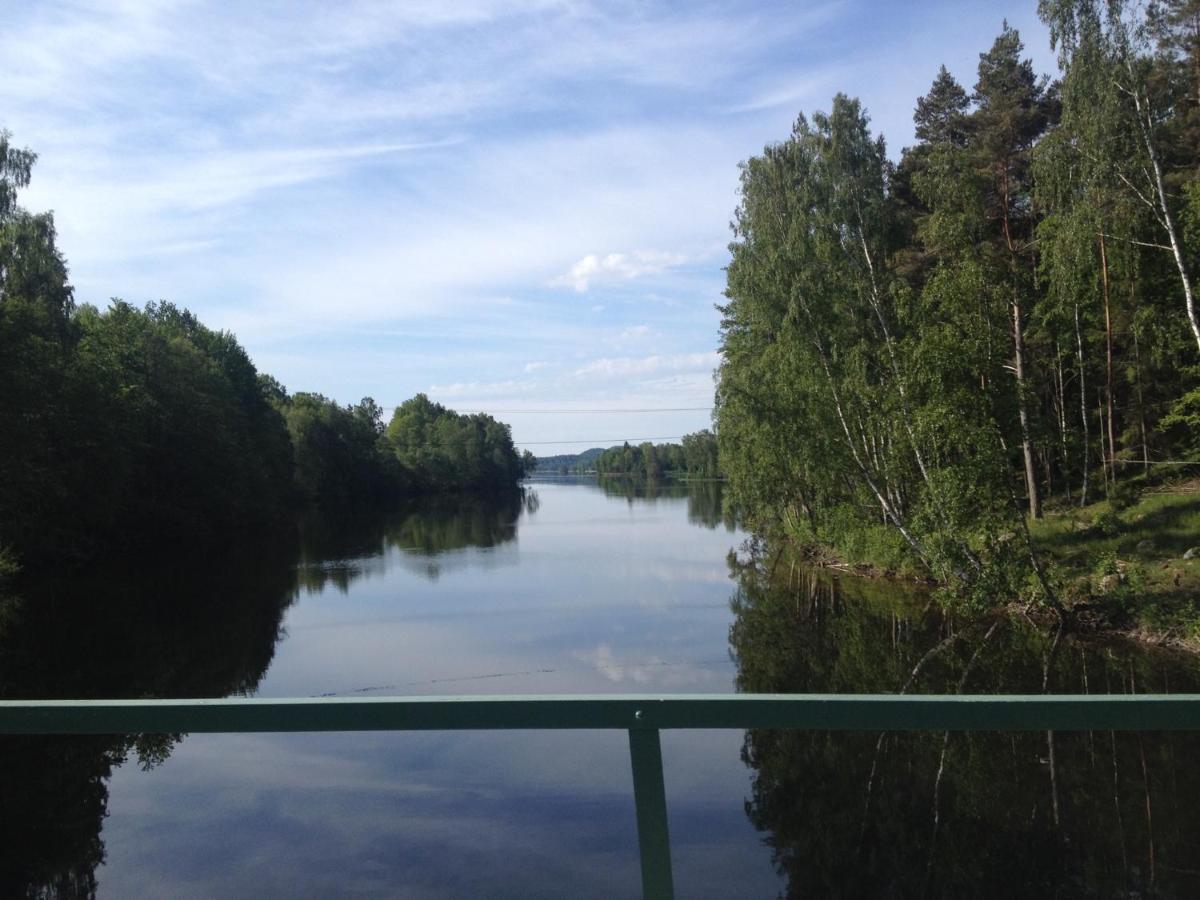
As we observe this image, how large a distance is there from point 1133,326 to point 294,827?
23.6 metres

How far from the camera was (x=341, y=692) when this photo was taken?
15.5 m

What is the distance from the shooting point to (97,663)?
1742 centimetres

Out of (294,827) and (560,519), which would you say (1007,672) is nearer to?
(294,827)

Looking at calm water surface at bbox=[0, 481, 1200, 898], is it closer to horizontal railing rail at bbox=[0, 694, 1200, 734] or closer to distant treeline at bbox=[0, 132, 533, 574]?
horizontal railing rail at bbox=[0, 694, 1200, 734]

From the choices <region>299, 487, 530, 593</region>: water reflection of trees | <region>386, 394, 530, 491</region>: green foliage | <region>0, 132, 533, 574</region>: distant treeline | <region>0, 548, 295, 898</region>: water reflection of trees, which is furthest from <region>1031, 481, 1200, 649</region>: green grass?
<region>386, 394, 530, 491</region>: green foliage

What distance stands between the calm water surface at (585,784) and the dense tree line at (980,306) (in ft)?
13.1

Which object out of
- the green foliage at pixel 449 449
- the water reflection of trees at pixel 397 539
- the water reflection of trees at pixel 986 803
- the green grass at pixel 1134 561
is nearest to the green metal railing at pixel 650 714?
the water reflection of trees at pixel 986 803

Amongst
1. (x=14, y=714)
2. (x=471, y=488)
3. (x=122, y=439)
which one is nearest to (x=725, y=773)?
(x=14, y=714)

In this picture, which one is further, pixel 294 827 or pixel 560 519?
pixel 560 519

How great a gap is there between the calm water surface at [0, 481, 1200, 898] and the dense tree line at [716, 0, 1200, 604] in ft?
13.1

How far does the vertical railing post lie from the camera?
6.22 feet

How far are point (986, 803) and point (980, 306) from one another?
11444 millimetres

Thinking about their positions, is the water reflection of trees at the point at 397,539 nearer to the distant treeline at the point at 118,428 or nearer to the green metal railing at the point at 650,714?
the distant treeline at the point at 118,428

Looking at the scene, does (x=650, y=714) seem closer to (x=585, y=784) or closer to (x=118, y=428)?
(x=585, y=784)
